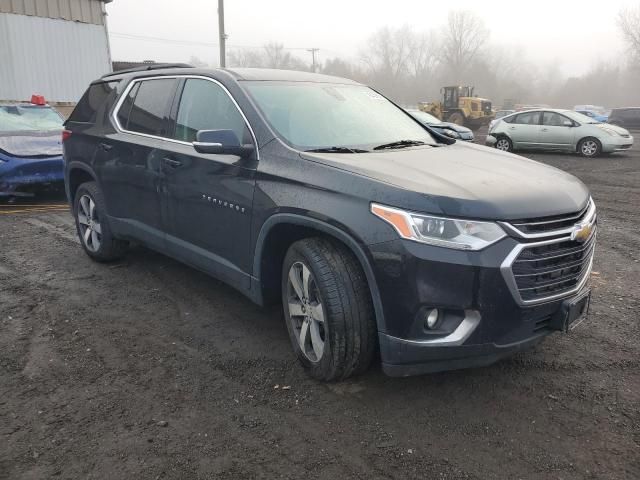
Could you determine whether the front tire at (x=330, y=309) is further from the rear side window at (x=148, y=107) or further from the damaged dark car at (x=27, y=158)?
the damaged dark car at (x=27, y=158)

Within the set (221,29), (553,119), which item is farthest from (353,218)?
(221,29)

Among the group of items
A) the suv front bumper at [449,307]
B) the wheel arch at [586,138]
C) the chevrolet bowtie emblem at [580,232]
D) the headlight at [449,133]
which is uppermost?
the headlight at [449,133]

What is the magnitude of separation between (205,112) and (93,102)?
1.96 meters

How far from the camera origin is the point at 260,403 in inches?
114

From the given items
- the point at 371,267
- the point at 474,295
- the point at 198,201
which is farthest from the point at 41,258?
the point at 474,295

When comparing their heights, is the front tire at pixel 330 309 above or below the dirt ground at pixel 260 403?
above

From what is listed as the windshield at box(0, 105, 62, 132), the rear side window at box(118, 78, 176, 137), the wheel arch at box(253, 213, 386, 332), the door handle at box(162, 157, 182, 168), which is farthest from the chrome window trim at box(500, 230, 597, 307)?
the windshield at box(0, 105, 62, 132)

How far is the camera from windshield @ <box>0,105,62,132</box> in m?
8.66

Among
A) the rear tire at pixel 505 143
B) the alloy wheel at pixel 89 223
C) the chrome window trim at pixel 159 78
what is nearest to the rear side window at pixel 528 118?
the rear tire at pixel 505 143

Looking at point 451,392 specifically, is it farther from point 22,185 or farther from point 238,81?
point 22,185

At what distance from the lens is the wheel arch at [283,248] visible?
2.66 meters

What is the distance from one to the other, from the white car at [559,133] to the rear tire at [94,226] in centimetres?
1436

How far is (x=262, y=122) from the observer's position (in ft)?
11.0

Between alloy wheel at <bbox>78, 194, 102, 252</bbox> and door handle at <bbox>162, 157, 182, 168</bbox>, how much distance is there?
1.49 m
